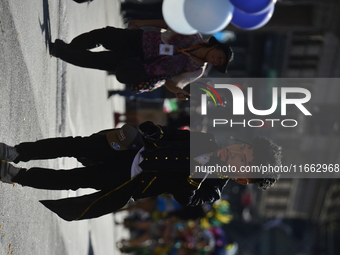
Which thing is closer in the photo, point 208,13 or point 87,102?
point 208,13

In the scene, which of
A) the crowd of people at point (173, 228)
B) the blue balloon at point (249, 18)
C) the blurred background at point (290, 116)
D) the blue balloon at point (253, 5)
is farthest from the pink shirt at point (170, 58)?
the crowd of people at point (173, 228)

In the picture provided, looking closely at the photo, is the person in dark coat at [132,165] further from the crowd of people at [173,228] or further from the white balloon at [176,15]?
the crowd of people at [173,228]

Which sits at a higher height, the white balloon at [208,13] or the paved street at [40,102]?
the white balloon at [208,13]

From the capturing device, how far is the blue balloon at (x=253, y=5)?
14.7 feet

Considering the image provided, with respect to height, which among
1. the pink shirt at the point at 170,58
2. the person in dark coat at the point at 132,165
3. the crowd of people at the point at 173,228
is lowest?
the crowd of people at the point at 173,228

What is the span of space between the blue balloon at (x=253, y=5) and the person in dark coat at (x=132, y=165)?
1.16 meters

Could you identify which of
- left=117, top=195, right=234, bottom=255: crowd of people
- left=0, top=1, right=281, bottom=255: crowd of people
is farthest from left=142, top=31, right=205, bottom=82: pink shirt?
left=117, top=195, right=234, bottom=255: crowd of people

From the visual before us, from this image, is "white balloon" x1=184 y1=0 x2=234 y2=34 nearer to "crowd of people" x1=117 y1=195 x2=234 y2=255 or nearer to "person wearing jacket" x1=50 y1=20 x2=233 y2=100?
"person wearing jacket" x1=50 y1=20 x2=233 y2=100

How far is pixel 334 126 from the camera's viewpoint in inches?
836

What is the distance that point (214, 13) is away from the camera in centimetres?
468

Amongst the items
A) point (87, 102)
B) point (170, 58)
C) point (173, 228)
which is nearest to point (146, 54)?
point (170, 58)

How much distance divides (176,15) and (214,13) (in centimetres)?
39

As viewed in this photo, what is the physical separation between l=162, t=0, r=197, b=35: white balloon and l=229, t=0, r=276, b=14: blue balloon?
51 cm

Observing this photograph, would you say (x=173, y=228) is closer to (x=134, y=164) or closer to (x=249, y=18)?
(x=134, y=164)
